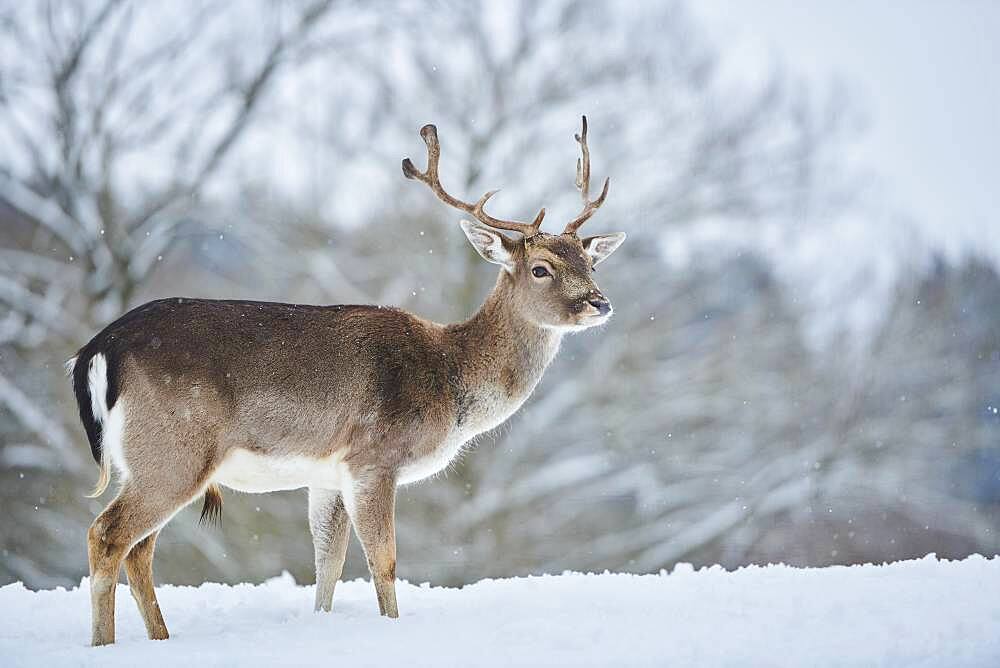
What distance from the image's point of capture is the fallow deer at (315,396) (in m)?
5.95

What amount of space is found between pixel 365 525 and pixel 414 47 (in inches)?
457

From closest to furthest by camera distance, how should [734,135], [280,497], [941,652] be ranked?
[941,652]
[280,497]
[734,135]

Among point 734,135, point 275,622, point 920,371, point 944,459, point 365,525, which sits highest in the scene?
point 365,525

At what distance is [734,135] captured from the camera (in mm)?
17266

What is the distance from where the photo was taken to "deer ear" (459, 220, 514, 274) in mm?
7242

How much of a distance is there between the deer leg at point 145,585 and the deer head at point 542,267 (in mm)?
2592

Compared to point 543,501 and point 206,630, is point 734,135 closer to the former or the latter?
point 543,501

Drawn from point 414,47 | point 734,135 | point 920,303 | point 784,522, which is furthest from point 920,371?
point 414,47

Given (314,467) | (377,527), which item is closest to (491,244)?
(314,467)

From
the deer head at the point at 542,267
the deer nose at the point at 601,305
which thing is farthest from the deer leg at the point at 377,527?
the deer nose at the point at 601,305

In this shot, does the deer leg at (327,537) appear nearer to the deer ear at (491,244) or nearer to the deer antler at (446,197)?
the deer ear at (491,244)

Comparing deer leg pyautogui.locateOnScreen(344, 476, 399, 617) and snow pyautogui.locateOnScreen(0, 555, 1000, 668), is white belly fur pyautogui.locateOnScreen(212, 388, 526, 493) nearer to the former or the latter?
deer leg pyautogui.locateOnScreen(344, 476, 399, 617)

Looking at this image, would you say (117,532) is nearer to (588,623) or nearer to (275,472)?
(275,472)

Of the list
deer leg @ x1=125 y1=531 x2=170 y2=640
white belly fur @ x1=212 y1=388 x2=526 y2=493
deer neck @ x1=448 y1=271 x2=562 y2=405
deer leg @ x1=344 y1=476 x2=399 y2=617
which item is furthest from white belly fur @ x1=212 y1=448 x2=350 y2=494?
deer neck @ x1=448 y1=271 x2=562 y2=405
